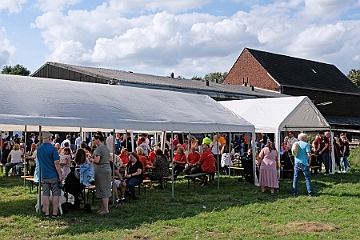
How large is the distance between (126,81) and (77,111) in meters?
14.5

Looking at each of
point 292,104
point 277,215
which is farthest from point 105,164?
point 292,104

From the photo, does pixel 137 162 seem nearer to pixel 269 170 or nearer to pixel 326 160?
pixel 269 170

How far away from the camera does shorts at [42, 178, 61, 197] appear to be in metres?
7.86

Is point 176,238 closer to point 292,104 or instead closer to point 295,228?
point 295,228

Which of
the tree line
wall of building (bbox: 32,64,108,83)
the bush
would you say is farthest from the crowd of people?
the tree line

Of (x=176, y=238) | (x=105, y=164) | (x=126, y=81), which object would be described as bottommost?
(x=176, y=238)

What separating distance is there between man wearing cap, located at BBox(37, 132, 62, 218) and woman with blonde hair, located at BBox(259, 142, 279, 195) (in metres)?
5.60

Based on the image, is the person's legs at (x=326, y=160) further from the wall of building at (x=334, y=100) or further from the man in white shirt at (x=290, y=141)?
the wall of building at (x=334, y=100)

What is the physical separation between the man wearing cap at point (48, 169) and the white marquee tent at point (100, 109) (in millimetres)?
510

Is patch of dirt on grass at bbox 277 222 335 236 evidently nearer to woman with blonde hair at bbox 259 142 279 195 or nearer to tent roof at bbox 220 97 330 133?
woman with blonde hair at bbox 259 142 279 195

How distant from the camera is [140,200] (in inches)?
388

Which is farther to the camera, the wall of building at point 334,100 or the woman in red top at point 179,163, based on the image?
the wall of building at point 334,100

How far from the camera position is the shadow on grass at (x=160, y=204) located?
24.8 ft

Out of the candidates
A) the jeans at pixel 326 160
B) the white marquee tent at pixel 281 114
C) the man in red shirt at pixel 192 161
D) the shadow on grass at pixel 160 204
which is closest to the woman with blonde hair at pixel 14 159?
the shadow on grass at pixel 160 204
